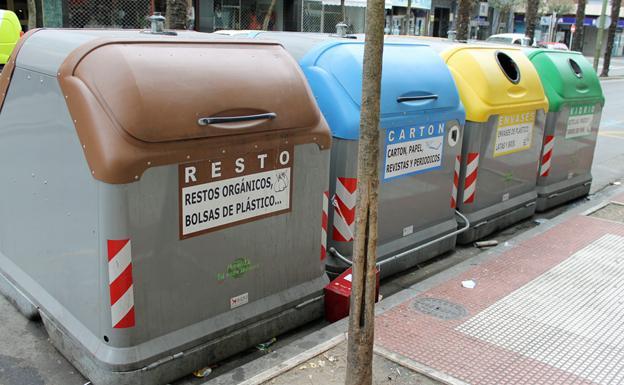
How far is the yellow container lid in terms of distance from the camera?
5633 mm

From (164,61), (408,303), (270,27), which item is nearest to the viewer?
(164,61)

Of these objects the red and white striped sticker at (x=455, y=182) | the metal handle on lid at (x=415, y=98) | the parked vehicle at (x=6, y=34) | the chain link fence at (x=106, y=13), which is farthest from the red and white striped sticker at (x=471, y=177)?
the chain link fence at (x=106, y=13)

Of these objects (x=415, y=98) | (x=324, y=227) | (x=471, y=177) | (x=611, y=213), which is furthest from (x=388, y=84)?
(x=611, y=213)

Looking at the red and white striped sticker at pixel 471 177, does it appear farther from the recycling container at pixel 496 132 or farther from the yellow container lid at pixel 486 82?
the yellow container lid at pixel 486 82

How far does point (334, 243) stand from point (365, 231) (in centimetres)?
185

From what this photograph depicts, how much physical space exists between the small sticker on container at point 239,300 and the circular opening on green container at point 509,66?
148 inches

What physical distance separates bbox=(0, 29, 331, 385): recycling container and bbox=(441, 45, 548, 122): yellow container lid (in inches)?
85.7

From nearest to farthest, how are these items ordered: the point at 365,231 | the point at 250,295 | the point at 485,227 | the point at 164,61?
the point at 365,231
the point at 164,61
the point at 250,295
the point at 485,227

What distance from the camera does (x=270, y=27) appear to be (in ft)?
85.4

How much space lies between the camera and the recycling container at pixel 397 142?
4.44 metres

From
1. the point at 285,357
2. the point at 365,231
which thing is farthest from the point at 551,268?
the point at 365,231

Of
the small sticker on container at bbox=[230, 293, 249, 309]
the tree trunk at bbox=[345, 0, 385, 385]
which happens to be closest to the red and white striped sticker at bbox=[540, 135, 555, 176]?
the small sticker on container at bbox=[230, 293, 249, 309]

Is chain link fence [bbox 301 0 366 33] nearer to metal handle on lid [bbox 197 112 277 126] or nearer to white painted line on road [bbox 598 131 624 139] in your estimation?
white painted line on road [bbox 598 131 624 139]

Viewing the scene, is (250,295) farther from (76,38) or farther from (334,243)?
(76,38)
